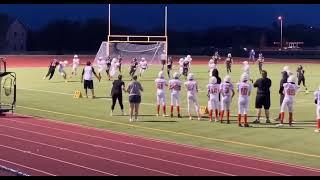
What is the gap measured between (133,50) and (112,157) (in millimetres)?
37793

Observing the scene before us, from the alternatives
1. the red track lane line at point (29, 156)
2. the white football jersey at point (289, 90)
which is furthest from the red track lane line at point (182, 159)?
the white football jersey at point (289, 90)

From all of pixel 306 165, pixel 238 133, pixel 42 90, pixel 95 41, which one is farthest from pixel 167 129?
pixel 95 41

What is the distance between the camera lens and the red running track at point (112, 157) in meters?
11.7

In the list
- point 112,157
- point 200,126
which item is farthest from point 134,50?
point 112,157

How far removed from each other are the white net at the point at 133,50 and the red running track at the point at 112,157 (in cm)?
3154

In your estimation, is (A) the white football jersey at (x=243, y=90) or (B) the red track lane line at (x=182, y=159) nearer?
(B) the red track lane line at (x=182, y=159)

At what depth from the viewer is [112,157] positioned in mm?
13328

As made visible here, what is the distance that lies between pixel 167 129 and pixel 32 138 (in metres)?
4.35

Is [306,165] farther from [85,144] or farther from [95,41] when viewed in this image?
[95,41]

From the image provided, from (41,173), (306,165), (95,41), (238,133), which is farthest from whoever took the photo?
(95,41)

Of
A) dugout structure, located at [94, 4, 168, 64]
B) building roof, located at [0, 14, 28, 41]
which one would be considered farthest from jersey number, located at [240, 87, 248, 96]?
building roof, located at [0, 14, 28, 41]

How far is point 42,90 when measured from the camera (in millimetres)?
32094

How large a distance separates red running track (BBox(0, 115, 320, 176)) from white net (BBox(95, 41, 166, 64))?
31.5m

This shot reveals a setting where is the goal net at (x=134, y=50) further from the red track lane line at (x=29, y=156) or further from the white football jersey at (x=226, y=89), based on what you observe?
the red track lane line at (x=29, y=156)
